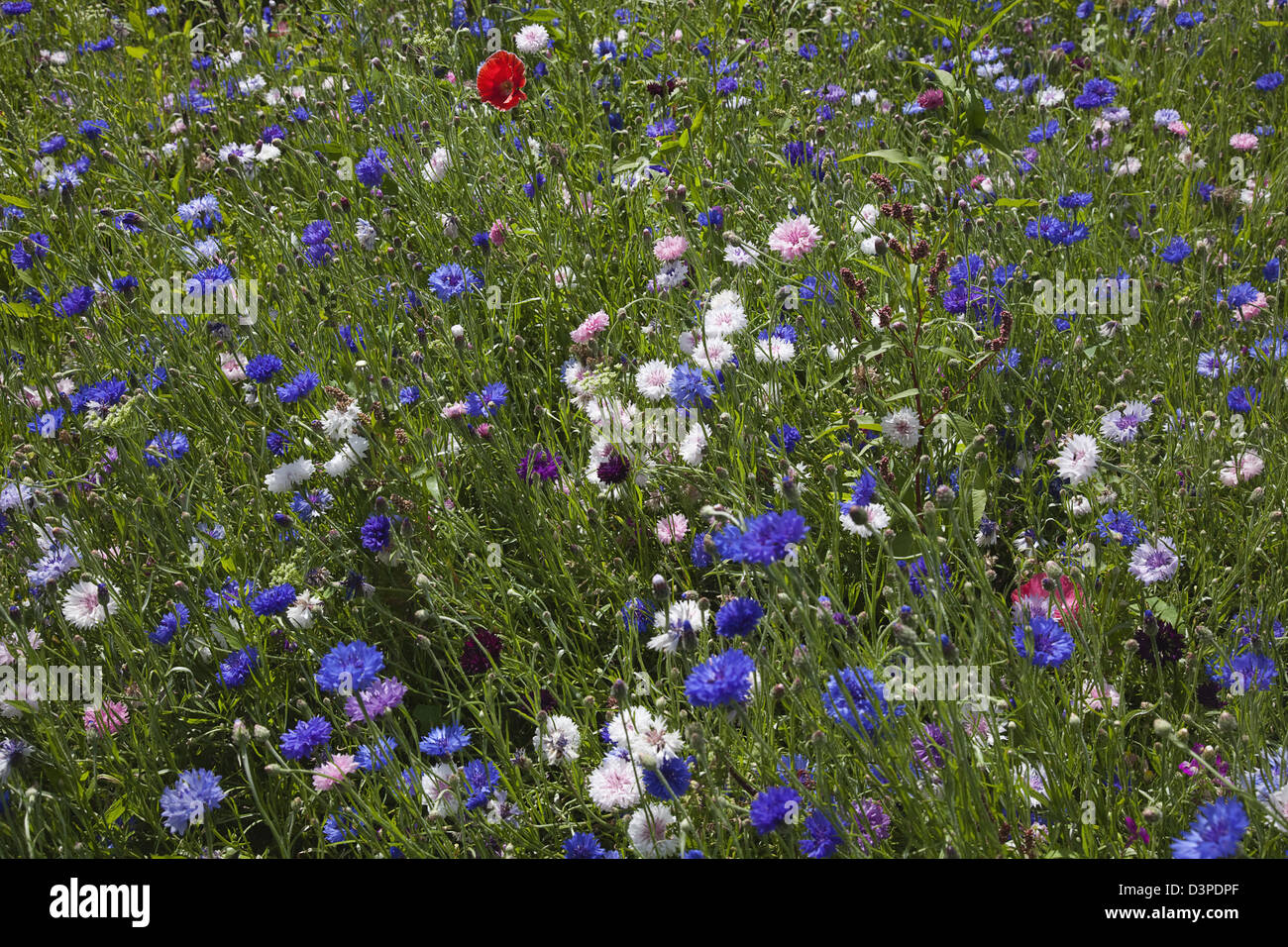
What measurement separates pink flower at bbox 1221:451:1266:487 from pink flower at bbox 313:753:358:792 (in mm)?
1726

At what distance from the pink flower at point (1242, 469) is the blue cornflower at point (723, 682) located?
45.3 inches

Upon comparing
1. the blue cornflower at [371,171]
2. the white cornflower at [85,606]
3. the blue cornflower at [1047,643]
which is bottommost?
the blue cornflower at [1047,643]

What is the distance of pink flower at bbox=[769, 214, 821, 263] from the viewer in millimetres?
Result: 2152

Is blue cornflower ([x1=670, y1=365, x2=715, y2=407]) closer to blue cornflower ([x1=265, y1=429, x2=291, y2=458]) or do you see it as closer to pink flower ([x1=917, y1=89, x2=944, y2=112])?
blue cornflower ([x1=265, y1=429, x2=291, y2=458])

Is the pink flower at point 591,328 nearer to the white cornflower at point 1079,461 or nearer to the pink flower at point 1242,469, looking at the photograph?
the white cornflower at point 1079,461

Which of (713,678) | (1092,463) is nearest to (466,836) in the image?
(713,678)

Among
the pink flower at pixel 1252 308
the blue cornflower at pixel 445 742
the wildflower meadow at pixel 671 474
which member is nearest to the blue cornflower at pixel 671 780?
the wildflower meadow at pixel 671 474

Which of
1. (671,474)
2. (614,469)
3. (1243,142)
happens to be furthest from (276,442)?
(1243,142)

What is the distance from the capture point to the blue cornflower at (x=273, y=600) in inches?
73.9

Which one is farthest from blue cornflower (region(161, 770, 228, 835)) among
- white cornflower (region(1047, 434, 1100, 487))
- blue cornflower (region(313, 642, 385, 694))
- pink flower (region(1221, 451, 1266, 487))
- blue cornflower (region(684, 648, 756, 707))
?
pink flower (region(1221, 451, 1266, 487))

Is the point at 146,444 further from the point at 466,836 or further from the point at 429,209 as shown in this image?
the point at 466,836

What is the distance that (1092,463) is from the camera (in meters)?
1.82

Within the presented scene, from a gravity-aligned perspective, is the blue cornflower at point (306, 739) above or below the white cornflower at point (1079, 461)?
below

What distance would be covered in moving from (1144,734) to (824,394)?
952mm
